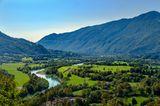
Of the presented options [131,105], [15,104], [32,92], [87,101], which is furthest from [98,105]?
[15,104]

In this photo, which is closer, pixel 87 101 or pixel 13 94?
pixel 13 94

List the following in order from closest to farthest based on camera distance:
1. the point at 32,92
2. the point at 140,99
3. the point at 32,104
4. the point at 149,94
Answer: the point at 32,104 < the point at 140,99 < the point at 149,94 < the point at 32,92

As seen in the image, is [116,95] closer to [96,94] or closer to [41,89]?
[96,94]

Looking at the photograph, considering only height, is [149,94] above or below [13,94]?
below

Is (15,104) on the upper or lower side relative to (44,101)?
upper

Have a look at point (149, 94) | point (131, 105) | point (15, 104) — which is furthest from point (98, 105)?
point (15, 104)

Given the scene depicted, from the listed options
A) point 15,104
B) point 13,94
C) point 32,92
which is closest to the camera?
point 15,104

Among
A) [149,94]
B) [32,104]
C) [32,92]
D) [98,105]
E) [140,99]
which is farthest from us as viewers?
[32,92]

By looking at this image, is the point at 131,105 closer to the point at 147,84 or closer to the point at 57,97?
the point at 57,97

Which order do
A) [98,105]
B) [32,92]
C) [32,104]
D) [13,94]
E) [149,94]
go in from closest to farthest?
[13,94]
[32,104]
[98,105]
[149,94]
[32,92]
